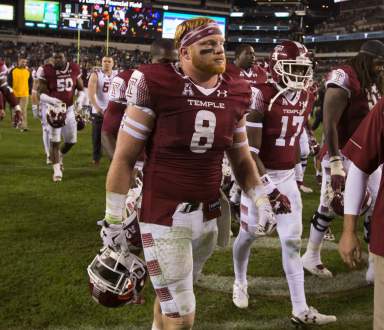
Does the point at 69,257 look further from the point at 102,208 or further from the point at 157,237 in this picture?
the point at 157,237

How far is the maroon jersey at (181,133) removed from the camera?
2477 mm

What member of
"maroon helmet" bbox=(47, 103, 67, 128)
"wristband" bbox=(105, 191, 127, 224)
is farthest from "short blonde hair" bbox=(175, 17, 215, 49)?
"maroon helmet" bbox=(47, 103, 67, 128)

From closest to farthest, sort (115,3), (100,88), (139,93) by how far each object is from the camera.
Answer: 1. (139,93)
2. (100,88)
3. (115,3)

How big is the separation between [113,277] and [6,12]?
4199 centimetres

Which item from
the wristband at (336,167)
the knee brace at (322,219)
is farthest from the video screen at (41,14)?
the wristband at (336,167)

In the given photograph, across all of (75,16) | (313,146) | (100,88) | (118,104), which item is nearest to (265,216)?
(118,104)

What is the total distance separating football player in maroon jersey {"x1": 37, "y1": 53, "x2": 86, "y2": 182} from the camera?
843cm

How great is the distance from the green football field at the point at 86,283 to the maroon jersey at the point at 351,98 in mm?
1316

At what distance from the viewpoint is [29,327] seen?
142 inches

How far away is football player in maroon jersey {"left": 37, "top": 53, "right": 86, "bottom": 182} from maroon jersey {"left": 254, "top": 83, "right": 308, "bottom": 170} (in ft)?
17.1

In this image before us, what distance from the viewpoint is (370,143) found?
221 centimetres

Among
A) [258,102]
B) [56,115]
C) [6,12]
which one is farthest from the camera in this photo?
[6,12]

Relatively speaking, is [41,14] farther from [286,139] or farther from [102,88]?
[286,139]

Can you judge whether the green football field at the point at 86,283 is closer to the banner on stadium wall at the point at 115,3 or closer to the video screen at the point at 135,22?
the banner on stadium wall at the point at 115,3
